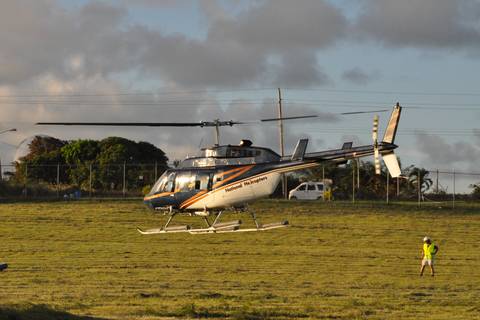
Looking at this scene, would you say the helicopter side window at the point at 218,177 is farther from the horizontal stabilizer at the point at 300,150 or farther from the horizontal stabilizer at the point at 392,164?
the horizontal stabilizer at the point at 392,164

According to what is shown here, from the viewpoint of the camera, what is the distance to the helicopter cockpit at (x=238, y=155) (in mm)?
41031

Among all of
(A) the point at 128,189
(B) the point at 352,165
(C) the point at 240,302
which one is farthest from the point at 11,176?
(C) the point at 240,302

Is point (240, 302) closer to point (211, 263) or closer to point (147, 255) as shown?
point (211, 263)

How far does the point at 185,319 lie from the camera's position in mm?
31297

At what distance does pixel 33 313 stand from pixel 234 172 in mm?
14083

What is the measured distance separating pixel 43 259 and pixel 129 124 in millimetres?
16104

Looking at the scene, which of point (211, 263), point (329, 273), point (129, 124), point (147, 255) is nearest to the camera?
point (129, 124)

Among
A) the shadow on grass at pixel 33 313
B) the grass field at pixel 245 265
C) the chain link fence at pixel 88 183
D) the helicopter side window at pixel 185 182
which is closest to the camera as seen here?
the shadow on grass at pixel 33 313

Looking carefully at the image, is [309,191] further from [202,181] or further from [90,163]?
[202,181]

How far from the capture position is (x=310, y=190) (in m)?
81.1

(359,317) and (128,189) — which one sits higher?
(128,189)

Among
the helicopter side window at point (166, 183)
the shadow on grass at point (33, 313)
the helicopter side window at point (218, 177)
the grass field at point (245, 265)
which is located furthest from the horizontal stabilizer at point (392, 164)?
the shadow on grass at point (33, 313)

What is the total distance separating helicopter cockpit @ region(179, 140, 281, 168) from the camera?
135 feet

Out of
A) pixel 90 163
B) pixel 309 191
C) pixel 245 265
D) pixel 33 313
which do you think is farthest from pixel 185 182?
pixel 90 163
